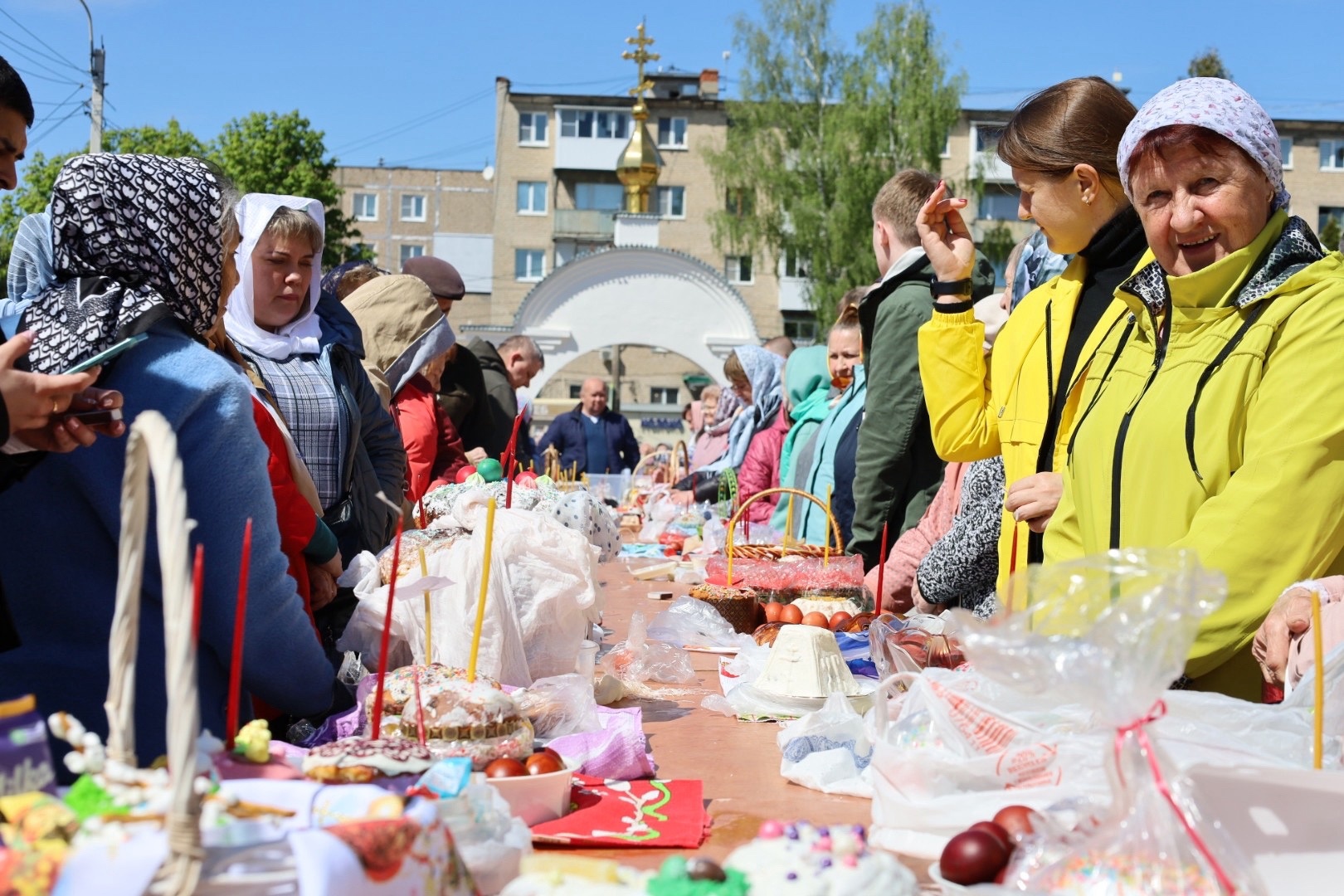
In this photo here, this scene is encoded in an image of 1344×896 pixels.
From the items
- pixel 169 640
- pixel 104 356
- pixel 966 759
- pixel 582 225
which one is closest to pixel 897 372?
pixel 966 759

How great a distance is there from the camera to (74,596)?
196 centimetres

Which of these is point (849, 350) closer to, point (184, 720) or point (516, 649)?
point (516, 649)

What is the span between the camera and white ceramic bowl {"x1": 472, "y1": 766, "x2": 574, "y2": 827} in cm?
191

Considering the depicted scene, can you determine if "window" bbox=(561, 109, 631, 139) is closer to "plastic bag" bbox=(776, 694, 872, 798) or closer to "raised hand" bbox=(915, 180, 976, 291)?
"raised hand" bbox=(915, 180, 976, 291)

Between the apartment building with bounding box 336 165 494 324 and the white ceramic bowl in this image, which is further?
the apartment building with bounding box 336 165 494 324

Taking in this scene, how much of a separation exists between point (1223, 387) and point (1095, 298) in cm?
80

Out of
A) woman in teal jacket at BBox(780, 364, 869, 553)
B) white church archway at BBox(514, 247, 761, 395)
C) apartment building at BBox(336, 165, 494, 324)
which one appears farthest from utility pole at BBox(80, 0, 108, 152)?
apartment building at BBox(336, 165, 494, 324)

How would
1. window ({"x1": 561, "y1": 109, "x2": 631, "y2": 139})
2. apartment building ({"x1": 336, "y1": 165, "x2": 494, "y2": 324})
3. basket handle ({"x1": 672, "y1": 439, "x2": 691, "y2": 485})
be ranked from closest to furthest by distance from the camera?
basket handle ({"x1": 672, "y1": 439, "x2": 691, "y2": 485})
window ({"x1": 561, "y1": 109, "x2": 631, "y2": 139})
apartment building ({"x1": 336, "y1": 165, "x2": 494, "y2": 324})

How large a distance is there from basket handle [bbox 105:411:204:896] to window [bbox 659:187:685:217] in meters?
51.4

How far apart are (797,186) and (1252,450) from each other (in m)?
36.0

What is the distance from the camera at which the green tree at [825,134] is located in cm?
3525

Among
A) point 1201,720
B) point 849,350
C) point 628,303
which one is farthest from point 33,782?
point 628,303

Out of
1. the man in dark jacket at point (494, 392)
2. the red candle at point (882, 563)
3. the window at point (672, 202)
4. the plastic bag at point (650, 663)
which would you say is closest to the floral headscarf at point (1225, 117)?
the red candle at point (882, 563)

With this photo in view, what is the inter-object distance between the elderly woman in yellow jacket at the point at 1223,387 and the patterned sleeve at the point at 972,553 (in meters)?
1.28
